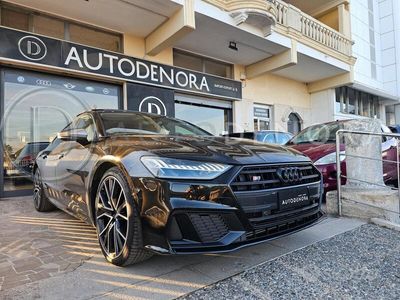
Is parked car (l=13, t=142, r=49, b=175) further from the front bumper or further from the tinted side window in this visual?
the front bumper

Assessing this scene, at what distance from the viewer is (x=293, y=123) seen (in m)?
14.0

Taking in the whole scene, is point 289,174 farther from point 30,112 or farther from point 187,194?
point 30,112

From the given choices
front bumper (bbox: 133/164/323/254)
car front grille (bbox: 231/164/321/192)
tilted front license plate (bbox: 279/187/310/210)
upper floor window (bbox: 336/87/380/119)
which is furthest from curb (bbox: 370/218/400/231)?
upper floor window (bbox: 336/87/380/119)

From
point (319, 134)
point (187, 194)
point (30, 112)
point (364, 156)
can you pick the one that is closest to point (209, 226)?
point (187, 194)

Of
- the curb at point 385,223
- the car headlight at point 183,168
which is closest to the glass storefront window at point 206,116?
the curb at point 385,223

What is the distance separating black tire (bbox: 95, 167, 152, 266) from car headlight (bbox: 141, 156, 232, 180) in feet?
1.01

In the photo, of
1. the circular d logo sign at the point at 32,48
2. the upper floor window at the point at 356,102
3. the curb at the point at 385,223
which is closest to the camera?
the curb at the point at 385,223

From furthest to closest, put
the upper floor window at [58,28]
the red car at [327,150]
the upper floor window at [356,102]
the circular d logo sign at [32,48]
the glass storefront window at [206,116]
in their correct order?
the upper floor window at [356,102] < the glass storefront window at [206,116] < the upper floor window at [58,28] < the circular d logo sign at [32,48] < the red car at [327,150]

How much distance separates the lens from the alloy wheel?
91.8 inches

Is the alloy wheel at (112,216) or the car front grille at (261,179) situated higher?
the car front grille at (261,179)

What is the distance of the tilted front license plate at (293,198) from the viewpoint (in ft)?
7.57

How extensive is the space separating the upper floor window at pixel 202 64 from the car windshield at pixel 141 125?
6.35m

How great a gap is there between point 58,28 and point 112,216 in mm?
6432

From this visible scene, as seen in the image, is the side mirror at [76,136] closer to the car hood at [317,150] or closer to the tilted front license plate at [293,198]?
the tilted front license plate at [293,198]
